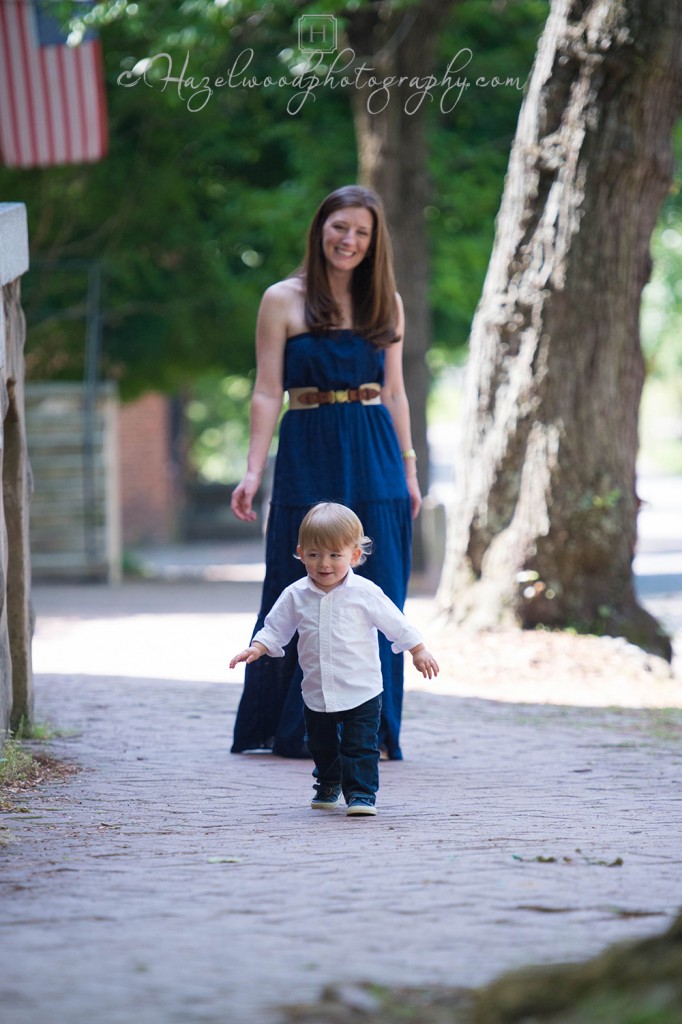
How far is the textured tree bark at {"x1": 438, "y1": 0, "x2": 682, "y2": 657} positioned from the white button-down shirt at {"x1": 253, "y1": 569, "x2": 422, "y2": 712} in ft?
12.4

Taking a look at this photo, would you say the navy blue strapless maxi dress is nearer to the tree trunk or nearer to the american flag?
the american flag

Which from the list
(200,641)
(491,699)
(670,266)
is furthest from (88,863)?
(670,266)

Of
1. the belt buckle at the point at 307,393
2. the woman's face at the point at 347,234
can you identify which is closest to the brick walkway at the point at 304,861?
the belt buckle at the point at 307,393

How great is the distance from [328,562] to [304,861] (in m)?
1.14

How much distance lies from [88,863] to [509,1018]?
5.58 feet

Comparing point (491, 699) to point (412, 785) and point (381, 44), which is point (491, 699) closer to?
point (412, 785)

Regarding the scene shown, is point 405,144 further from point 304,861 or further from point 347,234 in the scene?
point 304,861

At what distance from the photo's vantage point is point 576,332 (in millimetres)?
8422

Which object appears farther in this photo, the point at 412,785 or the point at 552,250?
the point at 552,250

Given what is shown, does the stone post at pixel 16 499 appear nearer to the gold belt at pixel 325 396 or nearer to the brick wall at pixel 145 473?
the gold belt at pixel 325 396

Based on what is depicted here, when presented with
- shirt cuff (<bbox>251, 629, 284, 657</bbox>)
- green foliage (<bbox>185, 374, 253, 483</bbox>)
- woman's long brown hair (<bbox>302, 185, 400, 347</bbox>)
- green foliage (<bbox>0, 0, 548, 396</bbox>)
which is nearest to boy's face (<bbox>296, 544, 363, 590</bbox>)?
shirt cuff (<bbox>251, 629, 284, 657</bbox>)

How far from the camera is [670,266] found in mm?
33438

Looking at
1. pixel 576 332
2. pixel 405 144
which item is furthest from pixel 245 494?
pixel 405 144

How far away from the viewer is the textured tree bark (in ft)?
27.2
